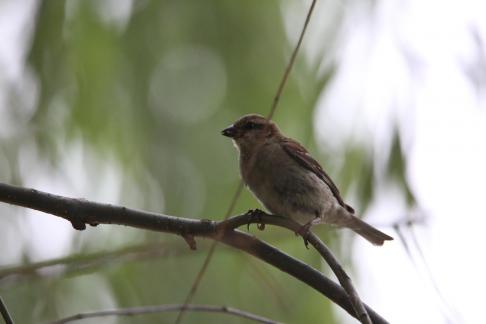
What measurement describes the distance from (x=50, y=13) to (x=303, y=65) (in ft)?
4.23

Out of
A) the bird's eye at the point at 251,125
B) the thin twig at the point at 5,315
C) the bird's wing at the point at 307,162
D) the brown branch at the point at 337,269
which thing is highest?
the bird's eye at the point at 251,125

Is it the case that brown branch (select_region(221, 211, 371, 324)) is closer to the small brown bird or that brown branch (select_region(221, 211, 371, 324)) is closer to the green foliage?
the green foliage

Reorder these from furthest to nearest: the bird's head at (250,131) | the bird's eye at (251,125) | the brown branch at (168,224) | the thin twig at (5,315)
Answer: the bird's eye at (251,125) < the bird's head at (250,131) < the brown branch at (168,224) < the thin twig at (5,315)

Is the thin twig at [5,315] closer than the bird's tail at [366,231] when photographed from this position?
Yes

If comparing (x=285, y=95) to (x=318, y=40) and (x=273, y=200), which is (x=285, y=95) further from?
(x=273, y=200)

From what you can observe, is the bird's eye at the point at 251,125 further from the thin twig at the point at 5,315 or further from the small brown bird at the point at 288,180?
the thin twig at the point at 5,315

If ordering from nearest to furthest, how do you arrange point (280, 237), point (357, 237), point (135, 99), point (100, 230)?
1. point (280, 237)
2. point (135, 99)
3. point (100, 230)
4. point (357, 237)

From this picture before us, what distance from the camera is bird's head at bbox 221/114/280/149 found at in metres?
3.97

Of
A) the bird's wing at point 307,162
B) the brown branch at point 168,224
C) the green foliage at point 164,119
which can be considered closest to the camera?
the brown branch at point 168,224

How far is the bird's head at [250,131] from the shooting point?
397cm

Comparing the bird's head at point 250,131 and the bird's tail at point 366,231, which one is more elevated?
the bird's head at point 250,131

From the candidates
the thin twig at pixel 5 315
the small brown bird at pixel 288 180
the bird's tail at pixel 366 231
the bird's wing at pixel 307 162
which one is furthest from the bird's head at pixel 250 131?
the thin twig at pixel 5 315

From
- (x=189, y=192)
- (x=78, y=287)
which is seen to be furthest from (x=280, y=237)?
(x=78, y=287)

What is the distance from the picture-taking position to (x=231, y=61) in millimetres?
3553
